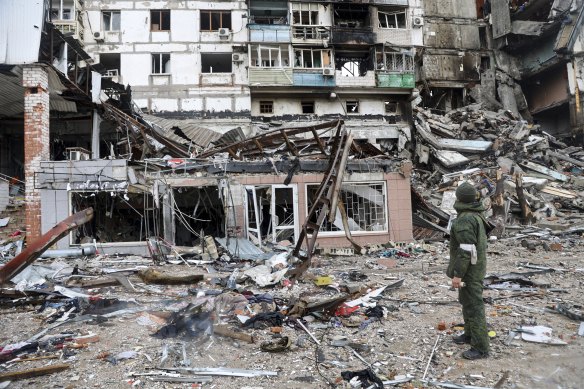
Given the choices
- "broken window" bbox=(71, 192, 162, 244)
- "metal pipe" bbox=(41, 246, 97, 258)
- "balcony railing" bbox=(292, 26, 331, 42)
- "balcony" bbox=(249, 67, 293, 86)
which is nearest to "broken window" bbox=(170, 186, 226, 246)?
"broken window" bbox=(71, 192, 162, 244)

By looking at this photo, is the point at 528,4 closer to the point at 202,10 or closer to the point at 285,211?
the point at 202,10

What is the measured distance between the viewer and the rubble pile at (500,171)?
583 inches

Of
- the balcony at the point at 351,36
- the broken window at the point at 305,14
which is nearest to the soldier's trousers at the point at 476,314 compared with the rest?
the balcony at the point at 351,36

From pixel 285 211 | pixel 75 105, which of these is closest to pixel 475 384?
pixel 285 211

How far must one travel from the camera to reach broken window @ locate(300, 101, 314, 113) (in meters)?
26.1

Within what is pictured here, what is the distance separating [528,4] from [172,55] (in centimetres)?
2919

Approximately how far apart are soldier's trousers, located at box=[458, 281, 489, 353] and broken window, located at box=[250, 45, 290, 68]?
22.4m

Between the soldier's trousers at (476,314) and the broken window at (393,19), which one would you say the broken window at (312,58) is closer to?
the broken window at (393,19)

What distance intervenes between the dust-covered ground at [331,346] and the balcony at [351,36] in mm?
21973

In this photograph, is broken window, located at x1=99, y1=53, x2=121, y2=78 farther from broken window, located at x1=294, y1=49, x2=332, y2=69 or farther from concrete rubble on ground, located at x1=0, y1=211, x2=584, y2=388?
concrete rubble on ground, located at x1=0, y1=211, x2=584, y2=388

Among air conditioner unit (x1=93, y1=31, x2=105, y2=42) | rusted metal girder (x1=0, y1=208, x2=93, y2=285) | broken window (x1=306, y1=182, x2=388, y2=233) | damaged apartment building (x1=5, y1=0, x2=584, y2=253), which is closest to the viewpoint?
rusted metal girder (x1=0, y1=208, x2=93, y2=285)

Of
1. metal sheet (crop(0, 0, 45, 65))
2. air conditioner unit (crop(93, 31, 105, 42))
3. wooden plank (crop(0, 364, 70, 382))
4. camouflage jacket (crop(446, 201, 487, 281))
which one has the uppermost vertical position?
air conditioner unit (crop(93, 31, 105, 42))

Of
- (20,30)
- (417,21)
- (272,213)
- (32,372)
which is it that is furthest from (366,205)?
(417,21)

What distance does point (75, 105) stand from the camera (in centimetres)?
1444
